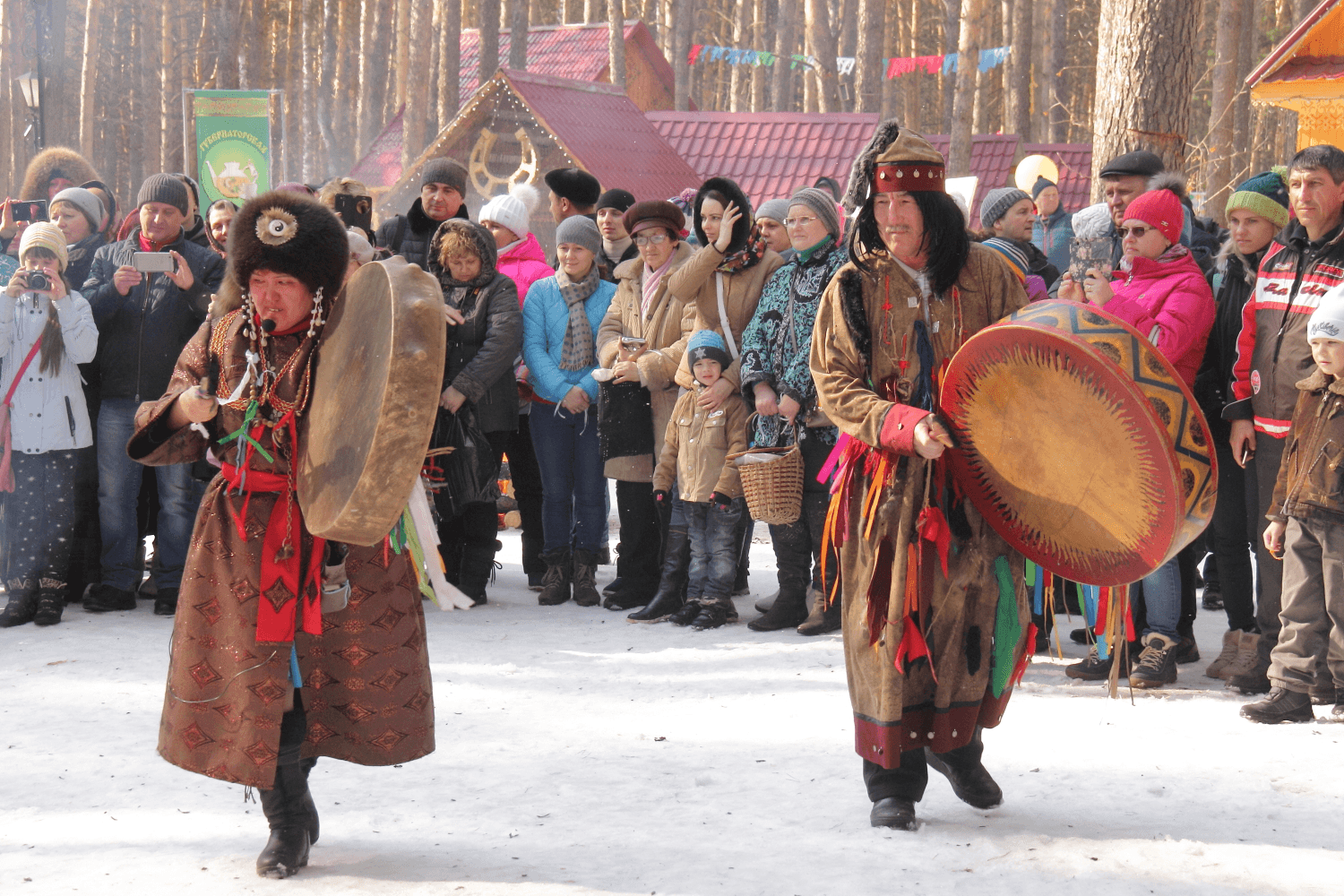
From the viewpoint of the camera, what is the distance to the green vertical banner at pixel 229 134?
43.5 ft

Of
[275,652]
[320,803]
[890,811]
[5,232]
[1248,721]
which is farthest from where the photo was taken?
[5,232]

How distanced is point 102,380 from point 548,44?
2953cm

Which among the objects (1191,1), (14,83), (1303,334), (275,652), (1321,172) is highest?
(14,83)

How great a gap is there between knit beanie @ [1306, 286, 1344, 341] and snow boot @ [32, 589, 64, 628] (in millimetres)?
5675

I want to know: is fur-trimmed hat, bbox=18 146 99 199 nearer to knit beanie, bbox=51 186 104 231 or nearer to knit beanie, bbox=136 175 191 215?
knit beanie, bbox=51 186 104 231

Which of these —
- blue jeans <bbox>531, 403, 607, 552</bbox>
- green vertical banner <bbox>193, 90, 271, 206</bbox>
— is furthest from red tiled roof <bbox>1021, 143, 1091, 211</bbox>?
blue jeans <bbox>531, 403, 607, 552</bbox>

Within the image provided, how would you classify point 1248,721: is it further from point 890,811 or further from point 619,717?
point 619,717

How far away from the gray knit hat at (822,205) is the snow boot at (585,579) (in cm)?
221

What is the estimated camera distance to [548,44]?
34.3 m

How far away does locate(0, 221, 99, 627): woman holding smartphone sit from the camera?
6293 mm

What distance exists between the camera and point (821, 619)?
6270 mm

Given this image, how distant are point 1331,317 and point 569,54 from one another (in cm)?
3114

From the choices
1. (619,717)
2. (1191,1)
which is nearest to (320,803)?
(619,717)

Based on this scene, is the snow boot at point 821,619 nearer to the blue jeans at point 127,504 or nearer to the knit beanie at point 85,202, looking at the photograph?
the blue jeans at point 127,504
